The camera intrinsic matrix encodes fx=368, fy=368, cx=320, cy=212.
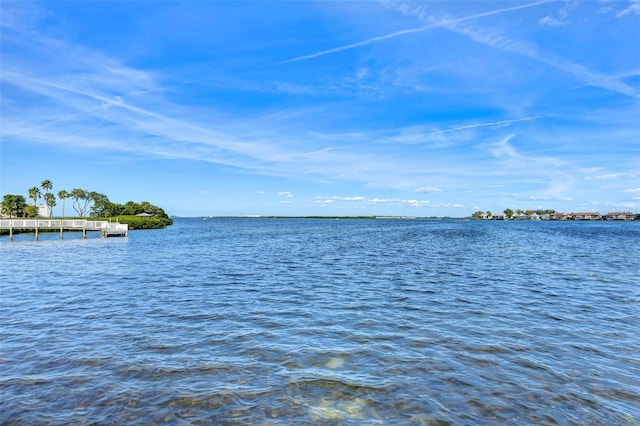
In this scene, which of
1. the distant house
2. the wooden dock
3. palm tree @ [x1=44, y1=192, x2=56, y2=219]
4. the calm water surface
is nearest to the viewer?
the calm water surface

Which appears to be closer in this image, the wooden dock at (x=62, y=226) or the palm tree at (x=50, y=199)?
the wooden dock at (x=62, y=226)

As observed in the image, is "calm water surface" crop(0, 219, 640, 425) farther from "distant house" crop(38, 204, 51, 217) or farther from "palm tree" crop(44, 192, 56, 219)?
"distant house" crop(38, 204, 51, 217)

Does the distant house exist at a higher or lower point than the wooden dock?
higher

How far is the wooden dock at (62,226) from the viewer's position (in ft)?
206

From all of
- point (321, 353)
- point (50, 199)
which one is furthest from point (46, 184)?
point (321, 353)

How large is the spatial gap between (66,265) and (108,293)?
1562 centimetres

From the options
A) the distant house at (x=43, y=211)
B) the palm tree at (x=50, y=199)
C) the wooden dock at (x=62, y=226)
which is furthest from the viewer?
the distant house at (x=43, y=211)

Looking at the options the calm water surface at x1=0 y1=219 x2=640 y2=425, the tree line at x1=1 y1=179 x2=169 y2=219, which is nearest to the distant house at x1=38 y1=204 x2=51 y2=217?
the tree line at x1=1 y1=179 x2=169 y2=219

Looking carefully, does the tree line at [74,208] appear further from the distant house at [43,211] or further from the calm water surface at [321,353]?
the calm water surface at [321,353]

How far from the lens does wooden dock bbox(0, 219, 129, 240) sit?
62938mm

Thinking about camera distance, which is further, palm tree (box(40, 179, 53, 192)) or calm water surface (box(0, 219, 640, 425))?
palm tree (box(40, 179, 53, 192))

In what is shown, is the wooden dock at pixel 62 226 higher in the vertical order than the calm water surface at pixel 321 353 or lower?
higher

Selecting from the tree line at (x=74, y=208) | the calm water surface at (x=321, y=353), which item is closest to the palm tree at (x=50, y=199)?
the tree line at (x=74, y=208)

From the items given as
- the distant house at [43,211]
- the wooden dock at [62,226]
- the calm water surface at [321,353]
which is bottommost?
the calm water surface at [321,353]
